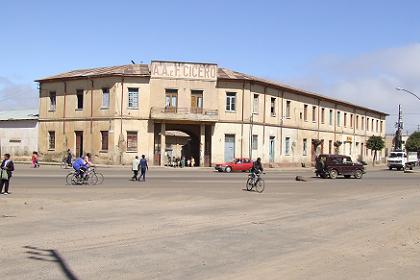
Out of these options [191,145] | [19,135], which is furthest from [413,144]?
[19,135]

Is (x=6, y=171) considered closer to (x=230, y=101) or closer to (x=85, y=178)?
(x=85, y=178)

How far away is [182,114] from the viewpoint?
5194 centimetres

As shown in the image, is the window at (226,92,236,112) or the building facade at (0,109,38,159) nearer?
the window at (226,92,236,112)

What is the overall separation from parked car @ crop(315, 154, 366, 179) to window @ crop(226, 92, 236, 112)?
15.9 m

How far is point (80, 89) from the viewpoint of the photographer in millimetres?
54719

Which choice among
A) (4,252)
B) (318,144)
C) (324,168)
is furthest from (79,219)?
(318,144)

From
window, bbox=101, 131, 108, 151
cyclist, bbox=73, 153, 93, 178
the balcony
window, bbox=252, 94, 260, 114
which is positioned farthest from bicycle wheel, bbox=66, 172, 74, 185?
window, bbox=252, 94, 260, 114

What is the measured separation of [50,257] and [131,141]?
4349 centimetres

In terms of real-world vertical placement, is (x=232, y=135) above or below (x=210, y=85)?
below

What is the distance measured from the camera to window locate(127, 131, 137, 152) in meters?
51.8

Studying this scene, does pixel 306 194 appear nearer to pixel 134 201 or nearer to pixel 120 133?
pixel 134 201

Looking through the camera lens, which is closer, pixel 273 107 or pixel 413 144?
pixel 273 107

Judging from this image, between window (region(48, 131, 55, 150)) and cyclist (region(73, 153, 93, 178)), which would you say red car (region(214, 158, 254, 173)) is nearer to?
window (region(48, 131, 55, 150))

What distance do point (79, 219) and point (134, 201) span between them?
507 centimetres
